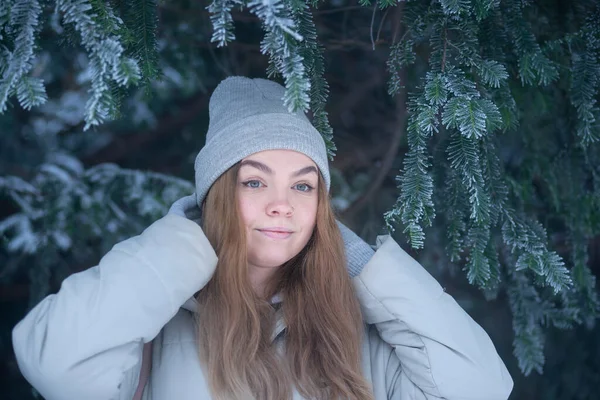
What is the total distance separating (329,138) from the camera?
224 cm

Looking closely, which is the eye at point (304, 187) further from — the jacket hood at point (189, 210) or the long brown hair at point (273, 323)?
the jacket hood at point (189, 210)

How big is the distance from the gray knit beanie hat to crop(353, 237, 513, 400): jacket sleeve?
0.35 metres

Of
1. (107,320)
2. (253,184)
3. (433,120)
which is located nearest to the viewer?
(107,320)

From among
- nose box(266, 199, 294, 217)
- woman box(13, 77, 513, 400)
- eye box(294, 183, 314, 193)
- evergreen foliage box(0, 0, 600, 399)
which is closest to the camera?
evergreen foliage box(0, 0, 600, 399)

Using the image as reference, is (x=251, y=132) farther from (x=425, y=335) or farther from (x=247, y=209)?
(x=425, y=335)

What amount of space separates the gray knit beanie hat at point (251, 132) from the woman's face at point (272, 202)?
1.3 inches

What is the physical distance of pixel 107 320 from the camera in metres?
1.77

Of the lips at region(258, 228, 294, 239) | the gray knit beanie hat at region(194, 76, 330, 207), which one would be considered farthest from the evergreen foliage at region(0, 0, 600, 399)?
the lips at region(258, 228, 294, 239)

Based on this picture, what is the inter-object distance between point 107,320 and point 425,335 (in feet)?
2.88

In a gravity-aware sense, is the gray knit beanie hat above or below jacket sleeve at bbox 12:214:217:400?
above

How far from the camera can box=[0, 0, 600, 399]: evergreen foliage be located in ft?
5.40

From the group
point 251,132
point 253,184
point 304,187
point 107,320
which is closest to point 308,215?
point 304,187

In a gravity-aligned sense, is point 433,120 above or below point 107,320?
above

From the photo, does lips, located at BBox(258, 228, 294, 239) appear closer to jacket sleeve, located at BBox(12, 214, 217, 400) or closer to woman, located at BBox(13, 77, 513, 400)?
woman, located at BBox(13, 77, 513, 400)
